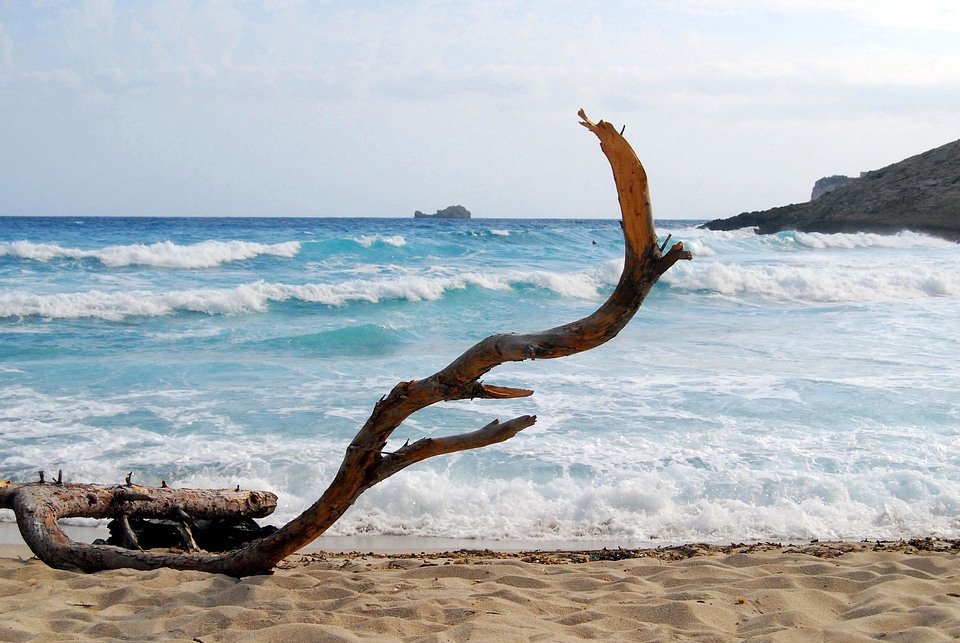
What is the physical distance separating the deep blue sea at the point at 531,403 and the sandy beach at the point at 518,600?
991 millimetres

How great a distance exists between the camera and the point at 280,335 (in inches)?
543

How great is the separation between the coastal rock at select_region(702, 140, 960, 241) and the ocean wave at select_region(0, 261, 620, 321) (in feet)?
89.0

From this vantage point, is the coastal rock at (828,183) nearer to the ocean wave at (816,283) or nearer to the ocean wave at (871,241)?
the ocean wave at (871,241)

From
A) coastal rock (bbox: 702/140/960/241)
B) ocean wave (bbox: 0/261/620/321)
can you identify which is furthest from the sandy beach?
coastal rock (bbox: 702/140/960/241)

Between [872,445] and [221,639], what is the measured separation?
19.5ft

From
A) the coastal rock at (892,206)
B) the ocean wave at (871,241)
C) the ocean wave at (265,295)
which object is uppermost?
the coastal rock at (892,206)

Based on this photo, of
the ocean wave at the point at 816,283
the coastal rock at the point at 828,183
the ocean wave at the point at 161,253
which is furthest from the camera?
the coastal rock at the point at 828,183

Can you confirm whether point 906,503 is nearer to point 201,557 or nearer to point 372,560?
point 372,560

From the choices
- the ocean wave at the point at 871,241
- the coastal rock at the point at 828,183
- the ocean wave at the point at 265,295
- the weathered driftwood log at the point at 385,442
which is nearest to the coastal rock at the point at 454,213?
the coastal rock at the point at 828,183

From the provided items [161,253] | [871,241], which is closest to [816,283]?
[161,253]

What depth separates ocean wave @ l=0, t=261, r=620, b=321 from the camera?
16062mm

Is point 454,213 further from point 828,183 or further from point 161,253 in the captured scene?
point 161,253

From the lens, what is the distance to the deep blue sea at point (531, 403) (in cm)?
577

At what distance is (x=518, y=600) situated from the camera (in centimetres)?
382
